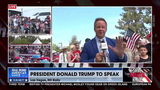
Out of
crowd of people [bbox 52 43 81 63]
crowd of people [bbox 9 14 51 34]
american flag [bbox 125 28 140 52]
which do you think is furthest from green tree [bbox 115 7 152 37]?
crowd of people [bbox 9 14 51 34]

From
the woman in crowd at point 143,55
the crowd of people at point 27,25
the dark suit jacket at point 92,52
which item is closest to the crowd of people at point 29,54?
the crowd of people at point 27,25

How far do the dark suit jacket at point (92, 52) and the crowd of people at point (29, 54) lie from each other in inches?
32.4

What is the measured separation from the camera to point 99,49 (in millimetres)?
7398

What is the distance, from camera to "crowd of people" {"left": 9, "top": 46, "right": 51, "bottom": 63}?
737cm

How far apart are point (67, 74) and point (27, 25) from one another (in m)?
1.46

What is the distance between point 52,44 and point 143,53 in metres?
2.09

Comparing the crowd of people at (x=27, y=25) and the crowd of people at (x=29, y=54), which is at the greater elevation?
the crowd of people at (x=27, y=25)

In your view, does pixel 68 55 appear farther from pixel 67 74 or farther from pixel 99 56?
pixel 99 56

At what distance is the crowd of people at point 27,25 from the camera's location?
7.39 m

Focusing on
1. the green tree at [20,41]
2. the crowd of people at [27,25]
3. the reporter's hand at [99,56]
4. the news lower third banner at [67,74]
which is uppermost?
the crowd of people at [27,25]

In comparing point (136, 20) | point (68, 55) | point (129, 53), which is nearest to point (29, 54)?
point (68, 55)

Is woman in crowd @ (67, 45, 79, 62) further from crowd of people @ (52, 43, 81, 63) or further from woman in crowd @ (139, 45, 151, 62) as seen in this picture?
woman in crowd @ (139, 45, 151, 62)

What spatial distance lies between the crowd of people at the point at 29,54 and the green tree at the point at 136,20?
177 centimetres

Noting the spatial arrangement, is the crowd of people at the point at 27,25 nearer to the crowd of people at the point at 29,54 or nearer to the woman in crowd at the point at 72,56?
the crowd of people at the point at 29,54
